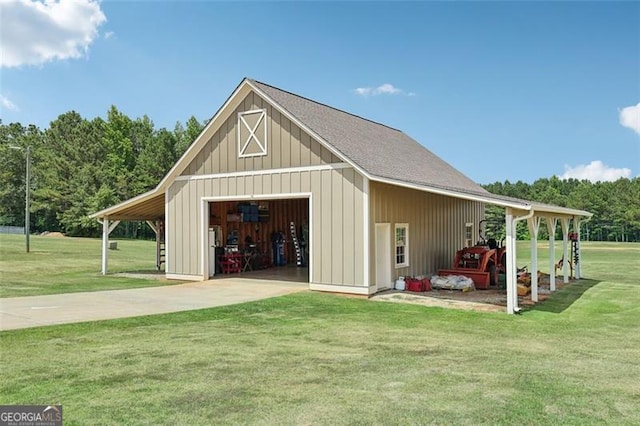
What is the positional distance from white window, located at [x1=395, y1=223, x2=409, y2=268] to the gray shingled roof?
4.60 feet

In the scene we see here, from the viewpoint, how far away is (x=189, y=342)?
7.02 meters

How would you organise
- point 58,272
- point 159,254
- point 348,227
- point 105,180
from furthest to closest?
point 105,180, point 159,254, point 58,272, point 348,227

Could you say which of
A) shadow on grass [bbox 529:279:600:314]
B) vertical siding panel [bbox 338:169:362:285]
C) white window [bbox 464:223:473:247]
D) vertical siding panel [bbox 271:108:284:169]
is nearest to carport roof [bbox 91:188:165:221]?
vertical siding panel [bbox 271:108:284:169]

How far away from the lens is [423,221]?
589 inches

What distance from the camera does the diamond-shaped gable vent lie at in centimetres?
1384

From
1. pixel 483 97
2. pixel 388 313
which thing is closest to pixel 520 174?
pixel 483 97

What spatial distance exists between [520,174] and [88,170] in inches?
2294

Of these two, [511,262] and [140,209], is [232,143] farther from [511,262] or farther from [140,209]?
[511,262]

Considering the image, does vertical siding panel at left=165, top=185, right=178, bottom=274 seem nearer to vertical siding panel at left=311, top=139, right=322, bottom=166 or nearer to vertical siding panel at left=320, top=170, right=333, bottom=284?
vertical siding panel at left=311, top=139, right=322, bottom=166

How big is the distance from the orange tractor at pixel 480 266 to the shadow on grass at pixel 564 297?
169cm

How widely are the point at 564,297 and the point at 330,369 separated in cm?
936

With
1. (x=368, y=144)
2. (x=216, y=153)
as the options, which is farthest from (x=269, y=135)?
(x=368, y=144)

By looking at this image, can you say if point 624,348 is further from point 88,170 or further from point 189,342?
point 88,170

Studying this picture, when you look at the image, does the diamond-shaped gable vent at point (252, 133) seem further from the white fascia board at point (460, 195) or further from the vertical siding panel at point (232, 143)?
the white fascia board at point (460, 195)
